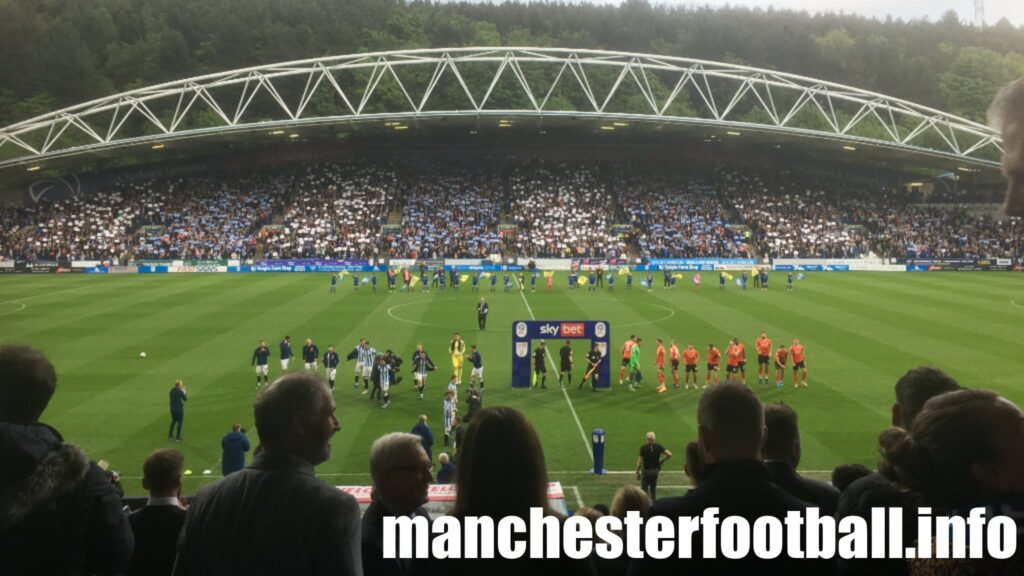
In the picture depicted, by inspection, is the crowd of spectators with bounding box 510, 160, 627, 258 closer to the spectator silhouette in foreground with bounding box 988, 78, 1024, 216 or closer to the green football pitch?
the green football pitch

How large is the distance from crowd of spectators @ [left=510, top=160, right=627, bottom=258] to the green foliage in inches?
742

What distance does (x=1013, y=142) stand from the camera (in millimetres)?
2133

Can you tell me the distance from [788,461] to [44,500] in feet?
14.8

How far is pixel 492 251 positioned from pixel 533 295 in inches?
847

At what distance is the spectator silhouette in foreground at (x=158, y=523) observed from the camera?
5117 mm

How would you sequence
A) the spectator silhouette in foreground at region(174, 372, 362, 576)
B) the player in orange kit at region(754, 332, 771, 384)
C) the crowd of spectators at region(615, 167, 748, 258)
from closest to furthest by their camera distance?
the spectator silhouette in foreground at region(174, 372, 362, 576) < the player in orange kit at region(754, 332, 771, 384) < the crowd of spectators at region(615, 167, 748, 258)

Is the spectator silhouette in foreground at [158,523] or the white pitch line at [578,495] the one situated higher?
the spectator silhouette in foreground at [158,523]

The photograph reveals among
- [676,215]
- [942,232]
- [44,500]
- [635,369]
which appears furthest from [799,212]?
[44,500]

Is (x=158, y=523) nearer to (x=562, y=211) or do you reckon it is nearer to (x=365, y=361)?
(x=365, y=361)

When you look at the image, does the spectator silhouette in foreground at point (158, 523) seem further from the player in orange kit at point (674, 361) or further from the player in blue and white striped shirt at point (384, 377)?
the player in orange kit at point (674, 361)

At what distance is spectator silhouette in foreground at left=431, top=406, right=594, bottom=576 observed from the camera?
320cm

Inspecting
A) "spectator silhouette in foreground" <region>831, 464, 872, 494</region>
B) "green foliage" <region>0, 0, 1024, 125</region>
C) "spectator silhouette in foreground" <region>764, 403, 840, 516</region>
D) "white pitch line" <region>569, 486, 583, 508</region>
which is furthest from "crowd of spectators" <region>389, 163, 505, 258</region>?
"spectator silhouette in foreground" <region>764, 403, 840, 516</region>

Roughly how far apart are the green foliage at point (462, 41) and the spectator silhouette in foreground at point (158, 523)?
89.3m

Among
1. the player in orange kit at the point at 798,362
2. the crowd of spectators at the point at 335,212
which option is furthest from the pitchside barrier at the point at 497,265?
the player in orange kit at the point at 798,362
